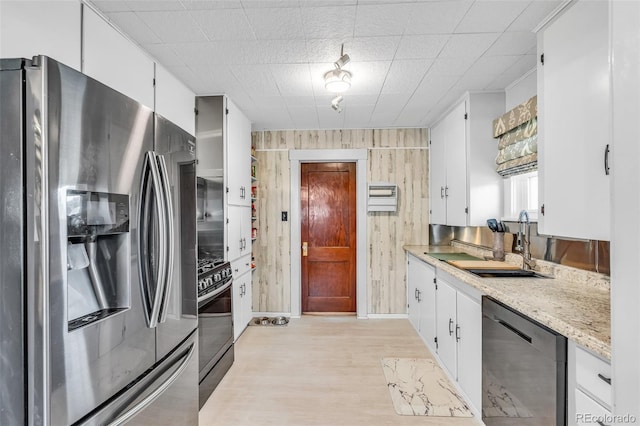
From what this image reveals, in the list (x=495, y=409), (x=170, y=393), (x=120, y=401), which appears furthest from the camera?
(x=495, y=409)

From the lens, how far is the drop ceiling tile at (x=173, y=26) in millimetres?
1730

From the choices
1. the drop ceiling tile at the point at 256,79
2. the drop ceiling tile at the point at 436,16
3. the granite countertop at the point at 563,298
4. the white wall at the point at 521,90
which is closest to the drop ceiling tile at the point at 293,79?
the drop ceiling tile at the point at 256,79

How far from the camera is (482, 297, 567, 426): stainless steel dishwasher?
50.8 inches

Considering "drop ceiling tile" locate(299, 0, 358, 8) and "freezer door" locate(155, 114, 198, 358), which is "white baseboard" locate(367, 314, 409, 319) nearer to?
"freezer door" locate(155, 114, 198, 358)

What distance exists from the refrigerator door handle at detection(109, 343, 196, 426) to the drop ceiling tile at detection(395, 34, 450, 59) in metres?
2.15

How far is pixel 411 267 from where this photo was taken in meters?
3.86

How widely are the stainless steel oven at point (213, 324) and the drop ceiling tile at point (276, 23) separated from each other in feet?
5.39

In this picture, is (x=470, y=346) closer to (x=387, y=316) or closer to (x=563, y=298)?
(x=563, y=298)

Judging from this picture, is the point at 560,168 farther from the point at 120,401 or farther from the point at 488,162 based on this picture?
the point at 120,401

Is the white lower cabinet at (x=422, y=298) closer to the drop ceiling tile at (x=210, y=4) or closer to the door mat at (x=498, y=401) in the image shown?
the door mat at (x=498, y=401)

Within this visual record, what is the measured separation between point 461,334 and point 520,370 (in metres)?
0.78

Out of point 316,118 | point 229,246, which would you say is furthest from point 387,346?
point 316,118

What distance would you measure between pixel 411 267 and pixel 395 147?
1535 millimetres

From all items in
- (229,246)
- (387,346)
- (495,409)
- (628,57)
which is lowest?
(387,346)
